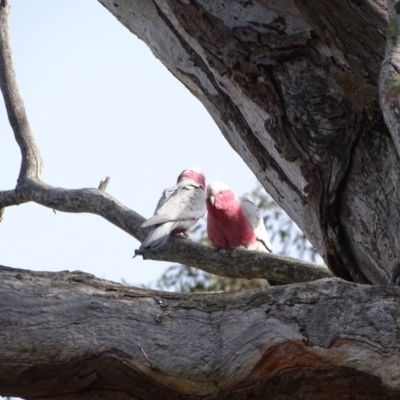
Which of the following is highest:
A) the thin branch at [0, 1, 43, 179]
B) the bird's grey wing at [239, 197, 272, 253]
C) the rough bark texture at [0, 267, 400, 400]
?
the bird's grey wing at [239, 197, 272, 253]

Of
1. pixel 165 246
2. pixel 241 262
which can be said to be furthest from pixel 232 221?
pixel 241 262

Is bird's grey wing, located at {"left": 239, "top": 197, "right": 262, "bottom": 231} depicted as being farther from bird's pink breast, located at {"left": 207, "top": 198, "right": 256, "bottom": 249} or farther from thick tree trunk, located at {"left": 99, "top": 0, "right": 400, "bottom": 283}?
thick tree trunk, located at {"left": 99, "top": 0, "right": 400, "bottom": 283}

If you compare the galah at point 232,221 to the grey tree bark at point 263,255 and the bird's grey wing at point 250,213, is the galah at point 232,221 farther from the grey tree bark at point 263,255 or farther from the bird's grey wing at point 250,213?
the grey tree bark at point 263,255

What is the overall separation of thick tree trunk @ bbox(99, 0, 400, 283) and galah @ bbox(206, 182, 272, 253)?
263 centimetres

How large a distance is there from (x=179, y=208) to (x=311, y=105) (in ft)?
10.2

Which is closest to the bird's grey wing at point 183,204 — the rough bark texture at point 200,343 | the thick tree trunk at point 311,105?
the thick tree trunk at point 311,105

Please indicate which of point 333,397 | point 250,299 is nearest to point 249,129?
point 250,299

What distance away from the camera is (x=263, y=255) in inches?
140

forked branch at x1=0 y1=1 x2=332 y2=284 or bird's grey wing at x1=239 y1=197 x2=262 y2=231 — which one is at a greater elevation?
bird's grey wing at x1=239 y1=197 x2=262 y2=231

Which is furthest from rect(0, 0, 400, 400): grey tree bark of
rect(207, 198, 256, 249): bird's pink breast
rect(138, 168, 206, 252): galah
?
Result: rect(207, 198, 256, 249): bird's pink breast

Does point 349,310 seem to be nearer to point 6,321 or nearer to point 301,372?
point 301,372

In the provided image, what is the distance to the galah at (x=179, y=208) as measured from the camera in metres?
4.77

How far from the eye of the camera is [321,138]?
2.70 meters

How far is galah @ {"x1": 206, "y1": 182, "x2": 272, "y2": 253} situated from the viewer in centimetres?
577
